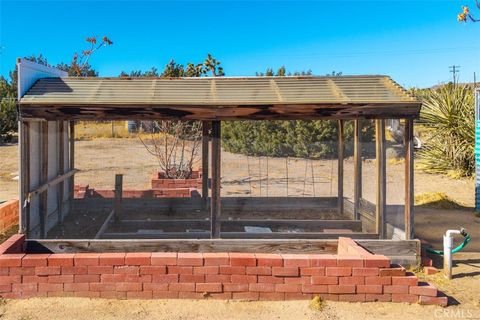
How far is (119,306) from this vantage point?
4.07m

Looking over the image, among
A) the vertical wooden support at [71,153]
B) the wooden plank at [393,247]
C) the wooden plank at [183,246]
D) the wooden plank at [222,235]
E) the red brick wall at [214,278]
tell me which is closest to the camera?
the red brick wall at [214,278]

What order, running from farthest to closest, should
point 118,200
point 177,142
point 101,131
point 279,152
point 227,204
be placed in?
point 101,131 < point 279,152 < point 177,142 < point 227,204 < point 118,200

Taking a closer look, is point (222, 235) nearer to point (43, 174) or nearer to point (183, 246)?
point (183, 246)

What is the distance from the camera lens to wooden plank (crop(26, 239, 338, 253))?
16.3 feet

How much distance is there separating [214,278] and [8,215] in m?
4.47

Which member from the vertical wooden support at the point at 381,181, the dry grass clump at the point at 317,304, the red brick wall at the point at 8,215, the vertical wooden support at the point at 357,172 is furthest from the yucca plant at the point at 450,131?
the red brick wall at the point at 8,215

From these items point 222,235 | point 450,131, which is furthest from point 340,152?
point 450,131

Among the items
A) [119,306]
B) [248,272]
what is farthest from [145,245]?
[248,272]

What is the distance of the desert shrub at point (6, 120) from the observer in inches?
915

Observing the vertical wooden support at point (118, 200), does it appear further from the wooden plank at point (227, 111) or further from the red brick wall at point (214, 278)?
the red brick wall at point (214, 278)

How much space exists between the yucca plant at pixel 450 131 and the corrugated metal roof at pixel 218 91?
8.30m

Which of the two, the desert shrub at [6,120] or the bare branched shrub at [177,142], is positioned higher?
the desert shrub at [6,120]

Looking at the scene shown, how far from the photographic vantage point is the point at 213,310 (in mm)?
4027

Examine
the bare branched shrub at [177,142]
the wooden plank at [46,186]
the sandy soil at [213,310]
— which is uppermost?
the bare branched shrub at [177,142]
